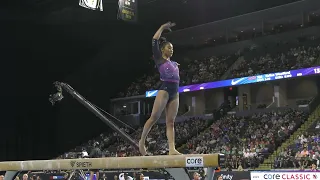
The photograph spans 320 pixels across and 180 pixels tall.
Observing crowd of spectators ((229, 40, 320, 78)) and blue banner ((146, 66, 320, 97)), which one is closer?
blue banner ((146, 66, 320, 97))

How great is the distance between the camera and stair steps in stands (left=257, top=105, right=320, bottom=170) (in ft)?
63.6

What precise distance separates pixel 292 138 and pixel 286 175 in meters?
7.00

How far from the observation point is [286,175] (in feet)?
50.9

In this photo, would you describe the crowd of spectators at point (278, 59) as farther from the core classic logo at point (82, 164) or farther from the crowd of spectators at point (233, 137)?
the core classic logo at point (82, 164)

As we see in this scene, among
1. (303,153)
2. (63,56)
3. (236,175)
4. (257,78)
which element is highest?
(63,56)

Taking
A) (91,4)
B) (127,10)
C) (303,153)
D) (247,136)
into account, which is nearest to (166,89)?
(91,4)

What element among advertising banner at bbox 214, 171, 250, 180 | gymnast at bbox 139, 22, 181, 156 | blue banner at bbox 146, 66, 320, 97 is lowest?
advertising banner at bbox 214, 171, 250, 180

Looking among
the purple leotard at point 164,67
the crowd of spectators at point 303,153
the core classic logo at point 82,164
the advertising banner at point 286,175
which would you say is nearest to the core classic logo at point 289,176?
the advertising banner at point 286,175

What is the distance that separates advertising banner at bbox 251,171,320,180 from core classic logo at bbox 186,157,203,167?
10.0 metres

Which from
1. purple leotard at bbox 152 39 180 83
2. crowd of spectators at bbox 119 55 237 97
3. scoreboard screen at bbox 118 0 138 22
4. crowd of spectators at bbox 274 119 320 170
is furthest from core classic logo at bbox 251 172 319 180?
crowd of spectators at bbox 119 55 237 97

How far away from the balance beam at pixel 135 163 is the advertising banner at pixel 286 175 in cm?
Result: 1003

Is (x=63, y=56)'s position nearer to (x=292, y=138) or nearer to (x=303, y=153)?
(x=292, y=138)

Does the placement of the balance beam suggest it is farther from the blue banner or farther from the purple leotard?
the blue banner

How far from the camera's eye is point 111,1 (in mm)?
23047
